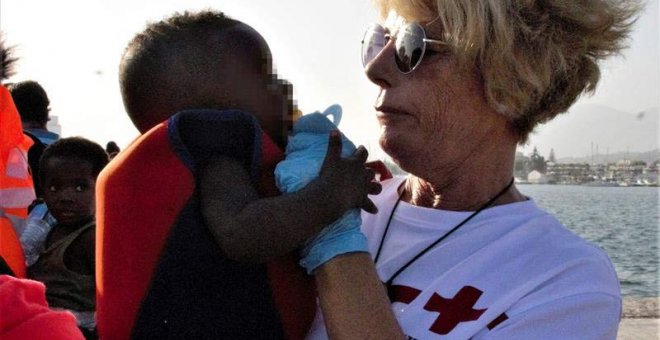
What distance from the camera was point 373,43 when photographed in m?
2.15

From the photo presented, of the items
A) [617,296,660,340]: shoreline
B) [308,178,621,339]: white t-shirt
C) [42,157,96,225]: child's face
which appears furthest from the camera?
[617,296,660,340]: shoreline

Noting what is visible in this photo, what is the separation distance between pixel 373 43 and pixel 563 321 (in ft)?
3.05

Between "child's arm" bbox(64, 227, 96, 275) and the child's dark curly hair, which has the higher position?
the child's dark curly hair

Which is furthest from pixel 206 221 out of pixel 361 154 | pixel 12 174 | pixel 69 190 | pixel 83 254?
pixel 69 190

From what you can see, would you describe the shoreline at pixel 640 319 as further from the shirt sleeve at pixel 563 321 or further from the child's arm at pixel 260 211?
the child's arm at pixel 260 211

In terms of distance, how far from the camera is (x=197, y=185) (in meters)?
1.48

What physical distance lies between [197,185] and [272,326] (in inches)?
12.6

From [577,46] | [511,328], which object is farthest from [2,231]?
[577,46]

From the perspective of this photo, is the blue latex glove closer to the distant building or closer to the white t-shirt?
the white t-shirt

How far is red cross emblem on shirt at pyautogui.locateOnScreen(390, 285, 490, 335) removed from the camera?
170 centimetres

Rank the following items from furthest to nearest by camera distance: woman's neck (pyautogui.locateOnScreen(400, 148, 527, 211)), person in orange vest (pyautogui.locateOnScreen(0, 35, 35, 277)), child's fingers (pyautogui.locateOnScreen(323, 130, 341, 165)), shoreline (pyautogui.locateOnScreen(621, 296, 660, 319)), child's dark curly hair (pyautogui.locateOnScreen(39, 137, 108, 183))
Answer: shoreline (pyautogui.locateOnScreen(621, 296, 660, 319)), child's dark curly hair (pyautogui.locateOnScreen(39, 137, 108, 183)), person in orange vest (pyautogui.locateOnScreen(0, 35, 35, 277)), woman's neck (pyautogui.locateOnScreen(400, 148, 527, 211)), child's fingers (pyautogui.locateOnScreen(323, 130, 341, 165))

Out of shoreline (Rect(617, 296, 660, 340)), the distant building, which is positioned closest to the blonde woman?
shoreline (Rect(617, 296, 660, 340))

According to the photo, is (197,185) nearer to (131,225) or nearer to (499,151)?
(131,225)

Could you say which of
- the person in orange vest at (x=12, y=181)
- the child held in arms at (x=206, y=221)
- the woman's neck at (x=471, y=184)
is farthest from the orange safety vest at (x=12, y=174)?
the woman's neck at (x=471, y=184)
